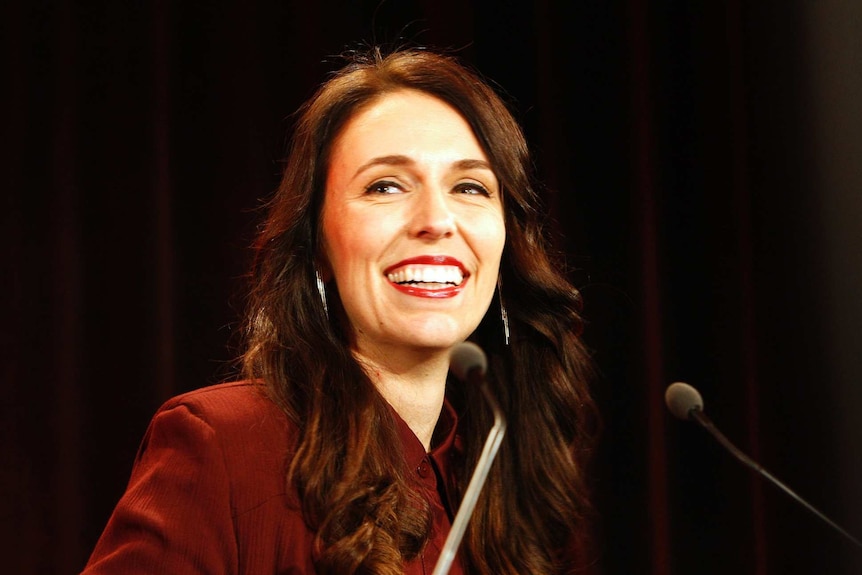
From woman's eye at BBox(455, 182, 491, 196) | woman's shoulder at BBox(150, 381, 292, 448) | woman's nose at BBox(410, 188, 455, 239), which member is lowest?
woman's shoulder at BBox(150, 381, 292, 448)

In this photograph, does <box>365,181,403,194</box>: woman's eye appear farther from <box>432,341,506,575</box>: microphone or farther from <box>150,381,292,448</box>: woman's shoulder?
<box>432,341,506,575</box>: microphone

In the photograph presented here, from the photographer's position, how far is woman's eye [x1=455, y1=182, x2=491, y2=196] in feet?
5.27

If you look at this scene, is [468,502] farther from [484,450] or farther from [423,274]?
[423,274]

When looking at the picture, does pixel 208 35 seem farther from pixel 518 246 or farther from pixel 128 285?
pixel 518 246

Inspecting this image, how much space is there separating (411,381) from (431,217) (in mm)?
257

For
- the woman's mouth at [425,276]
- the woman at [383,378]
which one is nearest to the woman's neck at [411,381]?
the woman at [383,378]

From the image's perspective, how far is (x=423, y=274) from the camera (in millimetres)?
1515

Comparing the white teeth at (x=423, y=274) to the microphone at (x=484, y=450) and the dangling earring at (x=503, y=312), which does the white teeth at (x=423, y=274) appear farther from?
the microphone at (x=484, y=450)

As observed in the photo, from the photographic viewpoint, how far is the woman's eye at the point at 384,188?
1.56 m

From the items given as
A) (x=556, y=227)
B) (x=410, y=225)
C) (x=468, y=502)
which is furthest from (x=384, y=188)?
(x=556, y=227)

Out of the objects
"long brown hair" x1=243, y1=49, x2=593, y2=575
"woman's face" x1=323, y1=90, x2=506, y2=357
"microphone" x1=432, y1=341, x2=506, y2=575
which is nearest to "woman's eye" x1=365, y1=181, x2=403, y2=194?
"woman's face" x1=323, y1=90, x2=506, y2=357

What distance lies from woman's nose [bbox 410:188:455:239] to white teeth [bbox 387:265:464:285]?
1.8 inches

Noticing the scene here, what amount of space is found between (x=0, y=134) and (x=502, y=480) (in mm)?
1343

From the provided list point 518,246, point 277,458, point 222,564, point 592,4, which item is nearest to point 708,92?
point 592,4
